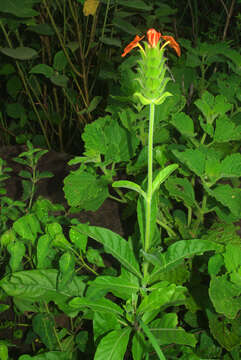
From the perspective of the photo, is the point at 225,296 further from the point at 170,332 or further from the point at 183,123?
the point at 183,123

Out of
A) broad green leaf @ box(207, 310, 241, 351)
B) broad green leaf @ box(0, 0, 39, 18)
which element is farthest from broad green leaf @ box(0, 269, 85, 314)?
broad green leaf @ box(0, 0, 39, 18)

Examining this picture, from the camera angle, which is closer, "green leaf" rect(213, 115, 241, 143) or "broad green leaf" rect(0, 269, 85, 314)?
"broad green leaf" rect(0, 269, 85, 314)

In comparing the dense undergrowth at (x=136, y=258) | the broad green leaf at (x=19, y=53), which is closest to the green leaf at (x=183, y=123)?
the dense undergrowth at (x=136, y=258)

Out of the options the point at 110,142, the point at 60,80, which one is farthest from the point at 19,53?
the point at 110,142

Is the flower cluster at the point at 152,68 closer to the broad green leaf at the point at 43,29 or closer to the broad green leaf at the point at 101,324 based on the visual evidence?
the broad green leaf at the point at 101,324

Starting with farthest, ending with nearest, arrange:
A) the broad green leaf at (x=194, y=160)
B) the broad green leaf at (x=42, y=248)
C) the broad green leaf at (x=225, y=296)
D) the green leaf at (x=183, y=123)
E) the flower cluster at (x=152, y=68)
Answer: the green leaf at (x=183, y=123)
the broad green leaf at (x=194, y=160)
the broad green leaf at (x=42, y=248)
the broad green leaf at (x=225, y=296)
the flower cluster at (x=152, y=68)

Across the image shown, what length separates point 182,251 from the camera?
759 mm

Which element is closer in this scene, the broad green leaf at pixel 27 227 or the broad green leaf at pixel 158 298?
the broad green leaf at pixel 158 298

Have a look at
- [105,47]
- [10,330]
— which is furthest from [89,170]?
[105,47]

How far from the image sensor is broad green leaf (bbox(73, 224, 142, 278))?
0.74 meters

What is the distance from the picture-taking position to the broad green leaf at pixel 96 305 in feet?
2.33

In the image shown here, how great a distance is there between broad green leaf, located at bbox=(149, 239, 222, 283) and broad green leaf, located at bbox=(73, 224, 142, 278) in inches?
Result: 2.2

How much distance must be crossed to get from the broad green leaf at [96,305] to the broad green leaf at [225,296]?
0.20m

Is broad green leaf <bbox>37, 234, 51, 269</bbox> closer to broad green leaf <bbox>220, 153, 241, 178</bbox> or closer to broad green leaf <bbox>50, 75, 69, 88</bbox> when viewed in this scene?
broad green leaf <bbox>220, 153, 241, 178</bbox>
